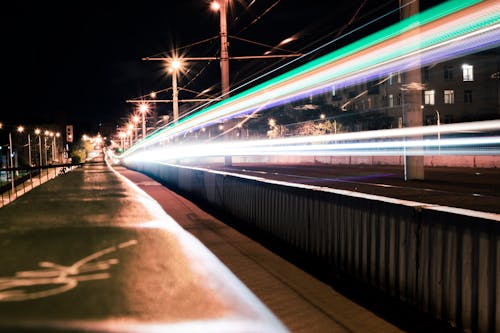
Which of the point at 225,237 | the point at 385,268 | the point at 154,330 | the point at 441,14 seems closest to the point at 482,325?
the point at 385,268

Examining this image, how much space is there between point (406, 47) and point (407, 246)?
1203cm

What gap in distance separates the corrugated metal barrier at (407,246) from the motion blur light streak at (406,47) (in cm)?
726

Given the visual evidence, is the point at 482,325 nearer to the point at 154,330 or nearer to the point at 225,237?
the point at 154,330

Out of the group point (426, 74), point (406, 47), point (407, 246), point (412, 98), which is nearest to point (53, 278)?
point (407, 246)

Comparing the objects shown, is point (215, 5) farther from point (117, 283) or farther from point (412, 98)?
point (117, 283)

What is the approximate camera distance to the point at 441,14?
14.0 metres

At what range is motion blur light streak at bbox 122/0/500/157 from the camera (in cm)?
1274

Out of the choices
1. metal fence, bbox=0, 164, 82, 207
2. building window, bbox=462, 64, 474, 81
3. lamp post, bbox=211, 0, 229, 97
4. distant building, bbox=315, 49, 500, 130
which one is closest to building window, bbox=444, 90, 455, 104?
distant building, bbox=315, 49, 500, 130

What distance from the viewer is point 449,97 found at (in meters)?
59.1

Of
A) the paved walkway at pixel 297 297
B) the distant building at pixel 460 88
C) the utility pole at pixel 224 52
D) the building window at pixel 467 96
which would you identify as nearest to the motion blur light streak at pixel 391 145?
the utility pole at pixel 224 52

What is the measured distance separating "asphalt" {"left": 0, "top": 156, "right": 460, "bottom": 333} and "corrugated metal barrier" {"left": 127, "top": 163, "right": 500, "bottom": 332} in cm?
27

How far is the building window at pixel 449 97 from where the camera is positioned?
58.8 m

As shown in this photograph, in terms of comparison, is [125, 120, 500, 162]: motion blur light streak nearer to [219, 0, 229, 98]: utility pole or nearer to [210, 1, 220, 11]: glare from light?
[219, 0, 229, 98]: utility pole

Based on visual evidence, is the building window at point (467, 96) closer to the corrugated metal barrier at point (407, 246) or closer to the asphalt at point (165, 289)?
the asphalt at point (165, 289)
